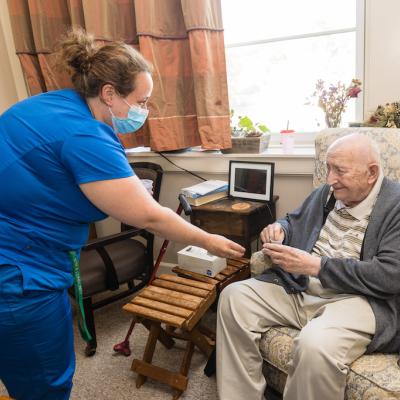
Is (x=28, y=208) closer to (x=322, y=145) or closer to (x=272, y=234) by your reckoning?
(x=272, y=234)

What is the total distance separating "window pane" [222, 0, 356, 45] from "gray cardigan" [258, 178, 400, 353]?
1.17 meters

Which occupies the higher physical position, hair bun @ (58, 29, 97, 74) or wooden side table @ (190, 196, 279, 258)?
hair bun @ (58, 29, 97, 74)

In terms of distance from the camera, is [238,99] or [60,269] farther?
[238,99]

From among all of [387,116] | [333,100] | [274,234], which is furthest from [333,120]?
[274,234]

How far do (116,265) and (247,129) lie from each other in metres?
1.16

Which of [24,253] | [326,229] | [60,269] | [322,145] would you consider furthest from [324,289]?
[24,253]

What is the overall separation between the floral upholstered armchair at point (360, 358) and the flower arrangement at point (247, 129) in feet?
1.64

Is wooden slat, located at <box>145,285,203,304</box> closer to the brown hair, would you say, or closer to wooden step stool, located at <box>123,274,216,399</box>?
wooden step stool, located at <box>123,274,216,399</box>

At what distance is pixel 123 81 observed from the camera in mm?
1078

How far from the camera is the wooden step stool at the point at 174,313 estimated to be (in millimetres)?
1548

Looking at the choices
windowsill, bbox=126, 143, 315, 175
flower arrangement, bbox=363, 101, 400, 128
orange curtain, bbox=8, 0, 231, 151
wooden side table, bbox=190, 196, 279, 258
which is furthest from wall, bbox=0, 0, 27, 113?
flower arrangement, bbox=363, 101, 400, 128

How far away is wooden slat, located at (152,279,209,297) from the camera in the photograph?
5.49ft

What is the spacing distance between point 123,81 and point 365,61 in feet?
4.80

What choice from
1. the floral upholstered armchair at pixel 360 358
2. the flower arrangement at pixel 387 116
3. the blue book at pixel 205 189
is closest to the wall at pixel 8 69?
the blue book at pixel 205 189
